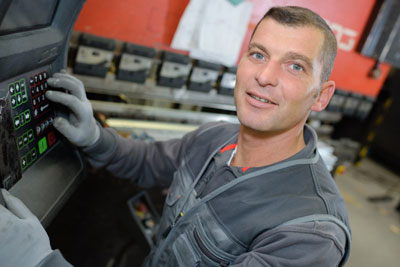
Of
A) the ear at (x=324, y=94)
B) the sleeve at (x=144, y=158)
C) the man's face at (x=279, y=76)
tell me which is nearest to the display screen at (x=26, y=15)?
the sleeve at (x=144, y=158)

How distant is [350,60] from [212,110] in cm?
109

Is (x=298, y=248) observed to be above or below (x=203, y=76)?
below

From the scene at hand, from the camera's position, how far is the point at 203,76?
1.72 meters

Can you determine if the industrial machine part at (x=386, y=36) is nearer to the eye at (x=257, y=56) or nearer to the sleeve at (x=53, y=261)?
the eye at (x=257, y=56)

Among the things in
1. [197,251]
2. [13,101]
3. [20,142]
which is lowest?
[197,251]

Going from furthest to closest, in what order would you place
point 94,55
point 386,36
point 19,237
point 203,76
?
point 386,36
point 203,76
point 94,55
point 19,237

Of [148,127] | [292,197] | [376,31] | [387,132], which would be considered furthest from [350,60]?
[387,132]

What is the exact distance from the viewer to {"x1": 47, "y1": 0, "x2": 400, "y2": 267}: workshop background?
137 centimetres

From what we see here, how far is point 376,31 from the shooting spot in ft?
6.88

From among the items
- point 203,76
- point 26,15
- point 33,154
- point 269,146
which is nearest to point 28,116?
point 33,154

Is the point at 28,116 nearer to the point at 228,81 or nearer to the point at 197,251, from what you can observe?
the point at 197,251

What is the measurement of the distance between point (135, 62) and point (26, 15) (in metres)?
0.86

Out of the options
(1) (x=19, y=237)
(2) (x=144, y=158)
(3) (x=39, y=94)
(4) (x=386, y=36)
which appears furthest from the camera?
(4) (x=386, y=36)

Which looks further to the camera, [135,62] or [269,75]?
[135,62]
